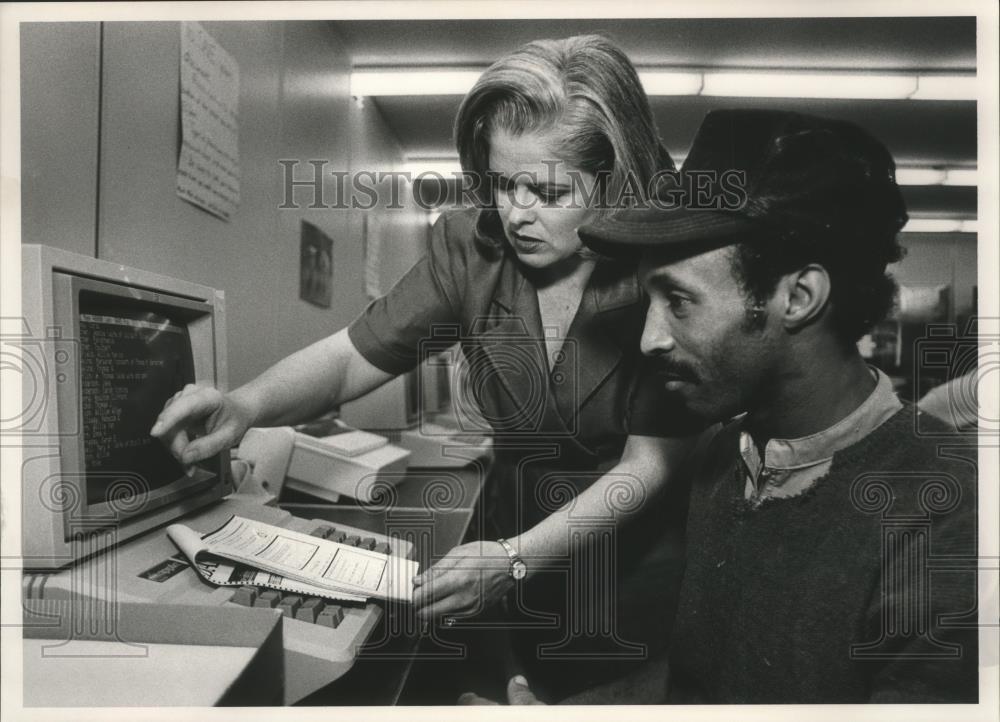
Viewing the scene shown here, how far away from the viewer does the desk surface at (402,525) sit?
919 mm

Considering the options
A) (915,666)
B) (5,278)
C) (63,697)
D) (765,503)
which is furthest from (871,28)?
(63,697)

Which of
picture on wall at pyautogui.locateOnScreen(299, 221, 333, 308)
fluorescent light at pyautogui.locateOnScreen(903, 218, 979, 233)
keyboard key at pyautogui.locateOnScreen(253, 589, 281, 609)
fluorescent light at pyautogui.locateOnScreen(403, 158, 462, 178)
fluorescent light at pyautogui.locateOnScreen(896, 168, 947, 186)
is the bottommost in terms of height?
keyboard key at pyautogui.locateOnScreen(253, 589, 281, 609)

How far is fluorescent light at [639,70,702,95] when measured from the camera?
954mm

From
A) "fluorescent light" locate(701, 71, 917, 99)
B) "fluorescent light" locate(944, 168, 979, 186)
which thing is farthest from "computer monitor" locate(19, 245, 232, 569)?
"fluorescent light" locate(944, 168, 979, 186)

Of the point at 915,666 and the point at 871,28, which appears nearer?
the point at 915,666

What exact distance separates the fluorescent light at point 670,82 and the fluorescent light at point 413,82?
0.75ft

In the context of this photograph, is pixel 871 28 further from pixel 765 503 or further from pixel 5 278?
pixel 5 278

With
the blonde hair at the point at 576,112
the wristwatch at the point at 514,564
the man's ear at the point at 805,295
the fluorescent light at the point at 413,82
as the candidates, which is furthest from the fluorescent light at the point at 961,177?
the wristwatch at the point at 514,564

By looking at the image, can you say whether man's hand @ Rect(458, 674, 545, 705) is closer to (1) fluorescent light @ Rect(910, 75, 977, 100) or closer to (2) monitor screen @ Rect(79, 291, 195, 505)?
(2) monitor screen @ Rect(79, 291, 195, 505)

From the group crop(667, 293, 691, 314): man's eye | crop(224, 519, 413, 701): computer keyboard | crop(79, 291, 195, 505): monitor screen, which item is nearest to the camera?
crop(224, 519, 413, 701): computer keyboard

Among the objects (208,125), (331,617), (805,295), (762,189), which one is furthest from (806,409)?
(208,125)

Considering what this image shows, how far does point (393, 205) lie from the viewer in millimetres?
999

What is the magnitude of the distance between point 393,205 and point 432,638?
1.94 feet

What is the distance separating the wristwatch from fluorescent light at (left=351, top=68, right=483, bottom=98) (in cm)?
62
